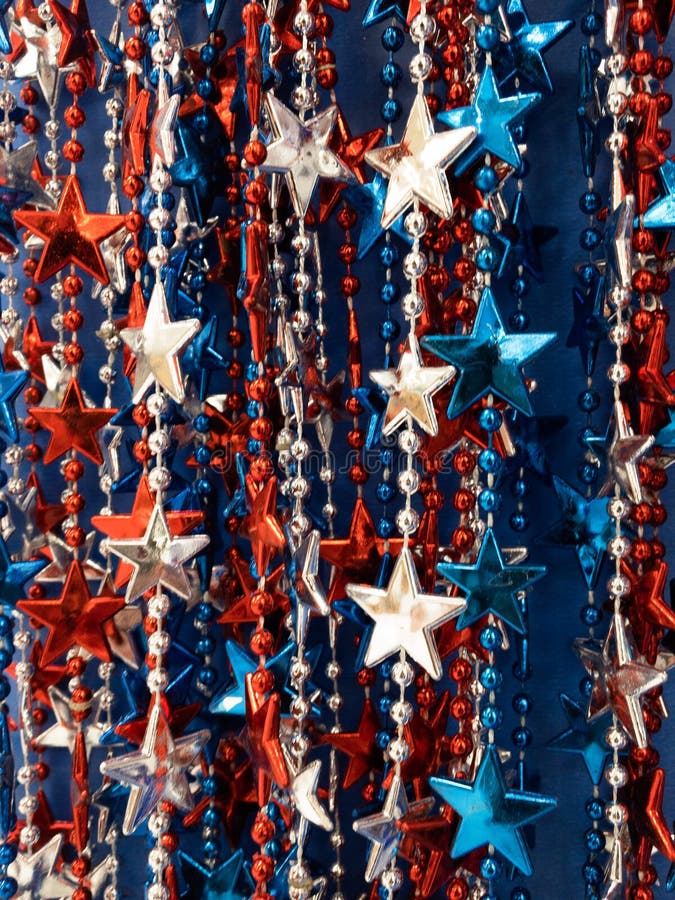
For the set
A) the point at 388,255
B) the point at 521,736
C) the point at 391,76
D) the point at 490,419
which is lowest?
the point at 521,736

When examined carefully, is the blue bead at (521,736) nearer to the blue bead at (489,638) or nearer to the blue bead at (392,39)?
the blue bead at (489,638)

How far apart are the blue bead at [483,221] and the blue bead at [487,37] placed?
0.10 meters

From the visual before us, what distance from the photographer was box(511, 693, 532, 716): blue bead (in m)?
0.60

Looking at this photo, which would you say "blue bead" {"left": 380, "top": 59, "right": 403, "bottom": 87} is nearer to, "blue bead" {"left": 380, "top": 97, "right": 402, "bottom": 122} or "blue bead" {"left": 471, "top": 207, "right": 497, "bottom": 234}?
"blue bead" {"left": 380, "top": 97, "right": 402, "bottom": 122}

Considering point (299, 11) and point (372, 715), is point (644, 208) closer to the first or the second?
point (299, 11)

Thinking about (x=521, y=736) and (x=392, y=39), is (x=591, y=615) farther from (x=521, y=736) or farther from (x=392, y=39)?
(x=392, y=39)

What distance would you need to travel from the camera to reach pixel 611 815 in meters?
0.54

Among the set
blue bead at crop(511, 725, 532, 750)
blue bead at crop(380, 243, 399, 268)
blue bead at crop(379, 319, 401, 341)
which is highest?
blue bead at crop(380, 243, 399, 268)

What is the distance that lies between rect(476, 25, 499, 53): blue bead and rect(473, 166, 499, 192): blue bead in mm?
72

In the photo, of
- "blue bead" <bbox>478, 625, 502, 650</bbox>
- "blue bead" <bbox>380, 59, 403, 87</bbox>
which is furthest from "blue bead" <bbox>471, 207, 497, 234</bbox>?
"blue bead" <bbox>478, 625, 502, 650</bbox>

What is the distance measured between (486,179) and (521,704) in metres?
0.34

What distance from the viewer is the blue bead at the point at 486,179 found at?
541mm

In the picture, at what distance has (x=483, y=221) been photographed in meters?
0.54

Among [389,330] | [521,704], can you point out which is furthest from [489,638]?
[389,330]
